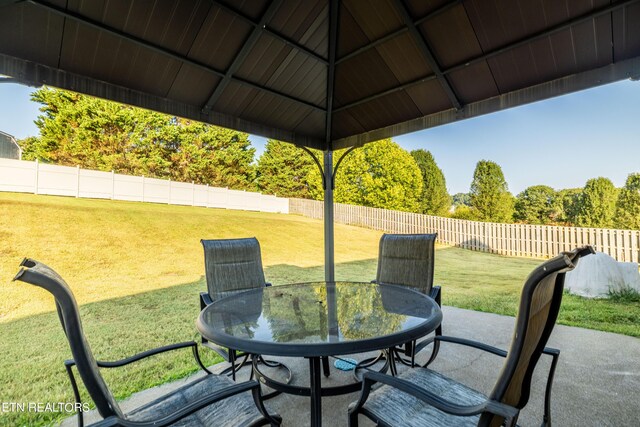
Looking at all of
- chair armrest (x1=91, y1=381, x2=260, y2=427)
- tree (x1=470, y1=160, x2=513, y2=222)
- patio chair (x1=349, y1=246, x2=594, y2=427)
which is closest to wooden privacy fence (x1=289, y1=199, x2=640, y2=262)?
tree (x1=470, y1=160, x2=513, y2=222)

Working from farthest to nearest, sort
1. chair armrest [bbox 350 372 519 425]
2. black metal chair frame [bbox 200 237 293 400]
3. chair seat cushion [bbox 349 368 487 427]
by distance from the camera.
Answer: black metal chair frame [bbox 200 237 293 400], chair seat cushion [bbox 349 368 487 427], chair armrest [bbox 350 372 519 425]

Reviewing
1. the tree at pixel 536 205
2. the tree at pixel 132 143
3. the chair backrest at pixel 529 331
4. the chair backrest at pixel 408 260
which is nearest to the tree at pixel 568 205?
the tree at pixel 536 205

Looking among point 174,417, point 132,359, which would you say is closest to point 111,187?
point 132,359

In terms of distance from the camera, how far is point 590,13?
7.59 ft

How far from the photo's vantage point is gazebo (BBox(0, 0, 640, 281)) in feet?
7.70

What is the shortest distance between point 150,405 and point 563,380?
3080 mm

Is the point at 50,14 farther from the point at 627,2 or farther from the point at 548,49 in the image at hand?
the point at 627,2

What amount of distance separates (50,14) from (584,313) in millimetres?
6981

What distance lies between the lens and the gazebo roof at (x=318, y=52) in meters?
2.34

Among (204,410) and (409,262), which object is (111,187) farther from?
(204,410)

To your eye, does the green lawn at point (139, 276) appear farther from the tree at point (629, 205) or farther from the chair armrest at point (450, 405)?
the chair armrest at point (450, 405)

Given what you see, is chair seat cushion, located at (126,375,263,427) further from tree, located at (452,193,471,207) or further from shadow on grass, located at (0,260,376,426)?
tree, located at (452,193,471,207)

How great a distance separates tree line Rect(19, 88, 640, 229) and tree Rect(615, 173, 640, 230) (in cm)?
2

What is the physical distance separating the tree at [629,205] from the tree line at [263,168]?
0.02 metres
